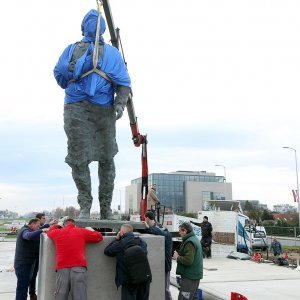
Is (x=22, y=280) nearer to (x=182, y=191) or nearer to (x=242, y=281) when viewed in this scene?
(x=242, y=281)

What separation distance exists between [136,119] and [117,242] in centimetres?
889

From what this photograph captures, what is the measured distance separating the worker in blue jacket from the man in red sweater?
2.89 ft

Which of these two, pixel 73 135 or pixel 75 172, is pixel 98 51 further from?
pixel 75 172

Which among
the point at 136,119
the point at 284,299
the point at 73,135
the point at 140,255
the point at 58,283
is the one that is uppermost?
the point at 136,119

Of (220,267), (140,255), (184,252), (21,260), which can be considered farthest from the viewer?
(220,267)

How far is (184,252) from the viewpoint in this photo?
18.2ft

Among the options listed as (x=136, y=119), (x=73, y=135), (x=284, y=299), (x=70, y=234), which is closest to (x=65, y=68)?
(x=73, y=135)

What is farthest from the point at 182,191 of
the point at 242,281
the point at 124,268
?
the point at 124,268

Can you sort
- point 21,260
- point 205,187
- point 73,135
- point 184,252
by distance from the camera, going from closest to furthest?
point 73,135, point 184,252, point 21,260, point 205,187

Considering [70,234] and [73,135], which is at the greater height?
[73,135]

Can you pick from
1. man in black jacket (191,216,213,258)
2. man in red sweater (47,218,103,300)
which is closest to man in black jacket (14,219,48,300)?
man in red sweater (47,218,103,300)

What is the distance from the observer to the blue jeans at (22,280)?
5992 millimetres

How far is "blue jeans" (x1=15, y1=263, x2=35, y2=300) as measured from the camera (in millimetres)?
5992

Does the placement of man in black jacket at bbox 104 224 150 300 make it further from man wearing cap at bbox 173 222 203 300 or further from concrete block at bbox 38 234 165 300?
man wearing cap at bbox 173 222 203 300
